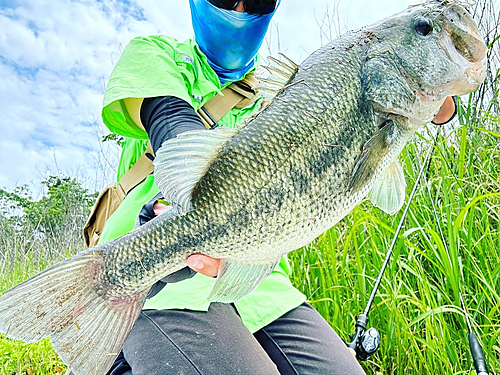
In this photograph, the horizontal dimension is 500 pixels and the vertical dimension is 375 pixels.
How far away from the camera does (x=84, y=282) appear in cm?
126

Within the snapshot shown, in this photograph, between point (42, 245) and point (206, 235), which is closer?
point (206, 235)

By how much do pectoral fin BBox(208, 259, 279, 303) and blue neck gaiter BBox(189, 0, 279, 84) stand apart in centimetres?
110

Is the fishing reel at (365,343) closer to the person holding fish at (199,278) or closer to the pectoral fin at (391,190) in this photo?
the person holding fish at (199,278)

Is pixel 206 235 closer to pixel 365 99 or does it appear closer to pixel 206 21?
pixel 365 99

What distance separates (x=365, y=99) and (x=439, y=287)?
1.80 meters

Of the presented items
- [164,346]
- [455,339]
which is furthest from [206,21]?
[455,339]

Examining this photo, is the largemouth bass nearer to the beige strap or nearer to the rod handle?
the beige strap

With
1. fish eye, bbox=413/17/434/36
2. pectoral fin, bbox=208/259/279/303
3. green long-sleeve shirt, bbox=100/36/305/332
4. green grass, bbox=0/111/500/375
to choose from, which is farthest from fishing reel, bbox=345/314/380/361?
fish eye, bbox=413/17/434/36

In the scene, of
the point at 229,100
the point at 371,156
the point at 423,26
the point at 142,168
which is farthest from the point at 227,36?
the point at 371,156

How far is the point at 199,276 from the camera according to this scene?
1.72 metres

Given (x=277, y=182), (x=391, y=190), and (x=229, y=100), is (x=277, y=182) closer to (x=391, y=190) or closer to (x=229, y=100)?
(x=391, y=190)

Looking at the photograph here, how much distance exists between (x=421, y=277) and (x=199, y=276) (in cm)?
123

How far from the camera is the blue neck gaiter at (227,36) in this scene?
6.39ft

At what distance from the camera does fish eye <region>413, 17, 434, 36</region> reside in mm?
1263
